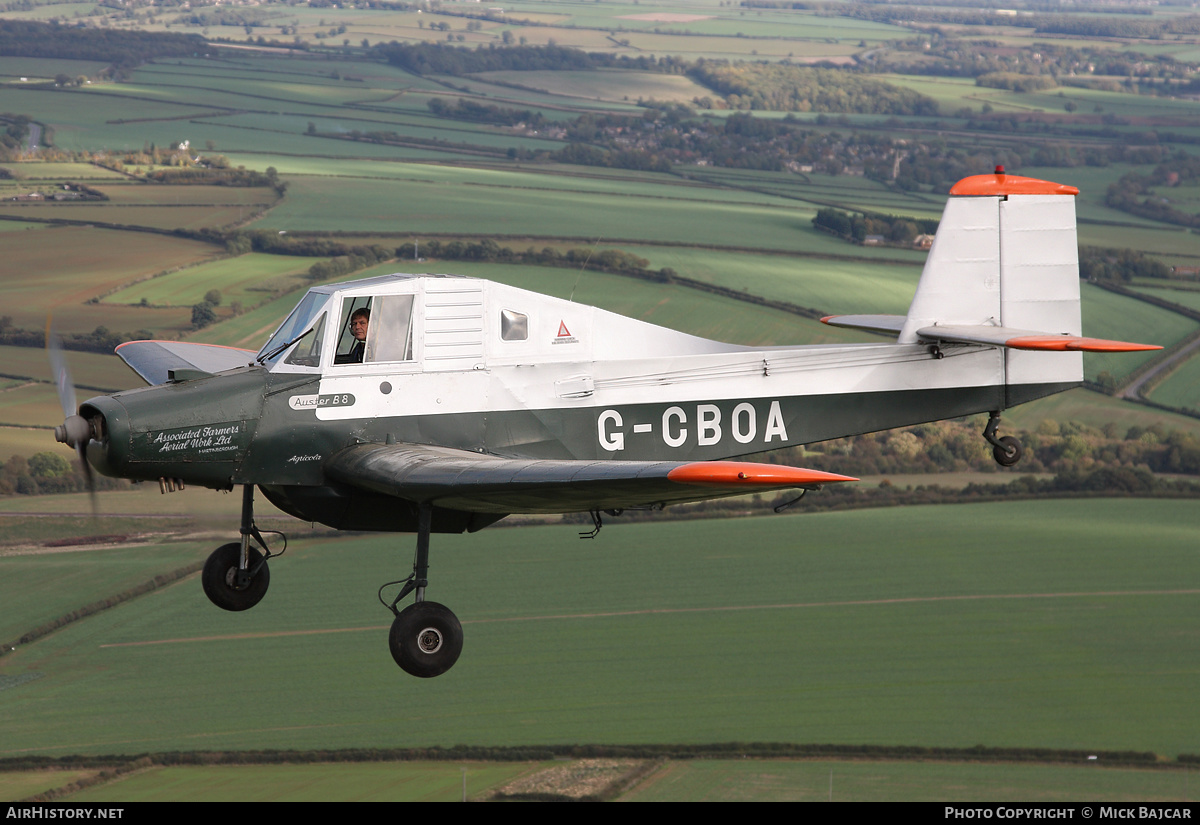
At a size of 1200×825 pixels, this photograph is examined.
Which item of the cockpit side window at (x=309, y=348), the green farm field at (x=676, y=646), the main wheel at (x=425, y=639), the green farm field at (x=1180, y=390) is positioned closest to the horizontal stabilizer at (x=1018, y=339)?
the main wheel at (x=425, y=639)

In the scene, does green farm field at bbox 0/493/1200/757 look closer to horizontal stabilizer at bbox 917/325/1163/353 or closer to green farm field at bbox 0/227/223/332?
green farm field at bbox 0/227/223/332

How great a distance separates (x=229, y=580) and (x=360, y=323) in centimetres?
429

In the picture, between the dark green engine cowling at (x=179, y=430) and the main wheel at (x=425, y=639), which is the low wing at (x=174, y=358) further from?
the main wheel at (x=425, y=639)

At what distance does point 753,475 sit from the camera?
39.6 feet

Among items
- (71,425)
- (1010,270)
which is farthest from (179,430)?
(1010,270)

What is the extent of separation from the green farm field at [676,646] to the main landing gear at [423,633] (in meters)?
35.2

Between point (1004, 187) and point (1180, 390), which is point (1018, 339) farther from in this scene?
point (1180, 390)

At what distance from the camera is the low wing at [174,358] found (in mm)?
19047

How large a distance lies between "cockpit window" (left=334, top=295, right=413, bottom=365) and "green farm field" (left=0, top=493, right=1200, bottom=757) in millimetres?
35417

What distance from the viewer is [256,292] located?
9281 centimetres

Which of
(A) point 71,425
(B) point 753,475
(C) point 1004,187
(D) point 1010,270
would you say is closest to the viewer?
(B) point 753,475

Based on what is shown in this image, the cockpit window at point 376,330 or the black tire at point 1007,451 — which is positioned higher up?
the cockpit window at point 376,330
